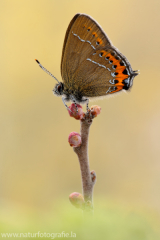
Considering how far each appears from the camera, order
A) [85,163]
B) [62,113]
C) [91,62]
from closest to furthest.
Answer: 1. [85,163]
2. [91,62]
3. [62,113]

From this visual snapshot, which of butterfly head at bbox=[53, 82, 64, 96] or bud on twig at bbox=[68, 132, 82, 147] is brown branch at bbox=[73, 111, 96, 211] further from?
butterfly head at bbox=[53, 82, 64, 96]

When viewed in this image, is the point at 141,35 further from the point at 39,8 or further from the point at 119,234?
the point at 119,234

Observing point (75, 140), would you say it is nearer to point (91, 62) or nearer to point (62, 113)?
point (91, 62)

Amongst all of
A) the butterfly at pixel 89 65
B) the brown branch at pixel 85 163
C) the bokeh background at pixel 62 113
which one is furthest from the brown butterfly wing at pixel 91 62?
the bokeh background at pixel 62 113

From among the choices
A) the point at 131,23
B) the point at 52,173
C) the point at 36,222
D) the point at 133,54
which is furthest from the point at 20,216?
the point at 131,23

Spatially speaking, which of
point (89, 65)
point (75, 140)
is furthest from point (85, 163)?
point (89, 65)

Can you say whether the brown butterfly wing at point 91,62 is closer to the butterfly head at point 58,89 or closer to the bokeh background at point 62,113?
the butterfly head at point 58,89

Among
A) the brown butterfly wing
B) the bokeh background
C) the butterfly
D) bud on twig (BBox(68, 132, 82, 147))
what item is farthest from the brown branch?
the bokeh background
